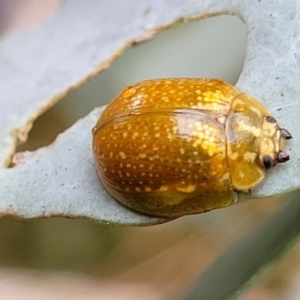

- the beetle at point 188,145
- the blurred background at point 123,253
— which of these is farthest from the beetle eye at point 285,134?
the blurred background at point 123,253

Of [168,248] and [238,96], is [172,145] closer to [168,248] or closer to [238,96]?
[238,96]

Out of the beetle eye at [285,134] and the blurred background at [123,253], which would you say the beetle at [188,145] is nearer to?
the beetle eye at [285,134]

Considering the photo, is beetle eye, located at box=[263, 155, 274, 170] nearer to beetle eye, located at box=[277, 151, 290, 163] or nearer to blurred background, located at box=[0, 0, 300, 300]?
beetle eye, located at box=[277, 151, 290, 163]

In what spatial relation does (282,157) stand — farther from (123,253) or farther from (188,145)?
(123,253)

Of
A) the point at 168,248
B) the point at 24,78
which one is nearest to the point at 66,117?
the point at 24,78

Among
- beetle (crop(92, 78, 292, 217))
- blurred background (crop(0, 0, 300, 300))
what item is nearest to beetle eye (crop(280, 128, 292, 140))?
beetle (crop(92, 78, 292, 217))

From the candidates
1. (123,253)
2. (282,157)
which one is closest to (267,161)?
(282,157)
